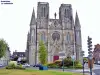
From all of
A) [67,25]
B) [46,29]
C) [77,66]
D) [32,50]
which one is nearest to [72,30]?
[67,25]

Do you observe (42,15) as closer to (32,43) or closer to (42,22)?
(42,22)

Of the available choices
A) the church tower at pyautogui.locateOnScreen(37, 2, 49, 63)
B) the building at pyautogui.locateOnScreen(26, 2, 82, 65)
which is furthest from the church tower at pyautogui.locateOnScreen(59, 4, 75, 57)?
the church tower at pyautogui.locateOnScreen(37, 2, 49, 63)

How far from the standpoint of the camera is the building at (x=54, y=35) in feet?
363

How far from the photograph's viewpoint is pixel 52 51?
11106cm

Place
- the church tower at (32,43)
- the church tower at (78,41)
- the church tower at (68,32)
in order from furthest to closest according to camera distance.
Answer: the church tower at (78,41) < the church tower at (68,32) < the church tower at (32,43)

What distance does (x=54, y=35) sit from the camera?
11325cm

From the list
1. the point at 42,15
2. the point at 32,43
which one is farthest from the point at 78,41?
the point at 32,43

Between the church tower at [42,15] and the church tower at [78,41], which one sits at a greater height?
the church tower at [42,15]

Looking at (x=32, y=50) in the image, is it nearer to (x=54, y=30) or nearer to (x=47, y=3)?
(x=54, y=30)

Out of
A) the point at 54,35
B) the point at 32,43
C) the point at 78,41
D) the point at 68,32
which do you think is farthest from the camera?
the point at 78,41

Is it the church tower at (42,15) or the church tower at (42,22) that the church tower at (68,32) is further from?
the church tower at (42,22)

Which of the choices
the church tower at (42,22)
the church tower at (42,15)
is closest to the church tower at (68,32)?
the church tower at (42,15)

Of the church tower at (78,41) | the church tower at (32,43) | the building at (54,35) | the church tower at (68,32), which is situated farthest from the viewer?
the church tower at (78,41)

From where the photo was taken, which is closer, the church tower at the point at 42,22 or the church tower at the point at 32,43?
the church tower at the point at 32,43
